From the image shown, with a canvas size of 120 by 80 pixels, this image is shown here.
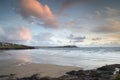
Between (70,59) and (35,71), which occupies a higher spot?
(70,59)

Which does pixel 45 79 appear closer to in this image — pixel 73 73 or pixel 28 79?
pixel 28 79

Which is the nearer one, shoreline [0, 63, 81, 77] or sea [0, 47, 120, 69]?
shoreline [0, 63, 81, 77]

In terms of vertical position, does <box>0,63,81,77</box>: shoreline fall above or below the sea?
below

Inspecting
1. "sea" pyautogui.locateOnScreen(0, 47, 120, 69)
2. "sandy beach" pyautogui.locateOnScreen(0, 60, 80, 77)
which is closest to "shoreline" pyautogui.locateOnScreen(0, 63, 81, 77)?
"sandy beach" pyautogui.locateOnScreen(0, 60, 80, 77)

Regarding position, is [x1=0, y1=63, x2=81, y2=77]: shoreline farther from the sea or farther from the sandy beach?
the sea

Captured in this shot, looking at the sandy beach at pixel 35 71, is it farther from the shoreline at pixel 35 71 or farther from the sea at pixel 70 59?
the sea at pixel 70 59

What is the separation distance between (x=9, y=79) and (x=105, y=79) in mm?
9220

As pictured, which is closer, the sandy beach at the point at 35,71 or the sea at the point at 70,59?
the sandy beach at the point at 35,71

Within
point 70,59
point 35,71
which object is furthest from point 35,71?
point 70,59

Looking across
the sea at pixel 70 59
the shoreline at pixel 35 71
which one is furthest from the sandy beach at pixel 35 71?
the sea at pixel 70 59

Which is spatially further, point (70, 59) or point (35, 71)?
point (70, 59)

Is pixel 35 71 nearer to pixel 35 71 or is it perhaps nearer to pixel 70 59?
pixel 35 71

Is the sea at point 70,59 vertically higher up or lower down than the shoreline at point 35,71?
higher up

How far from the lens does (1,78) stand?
1841 cm
